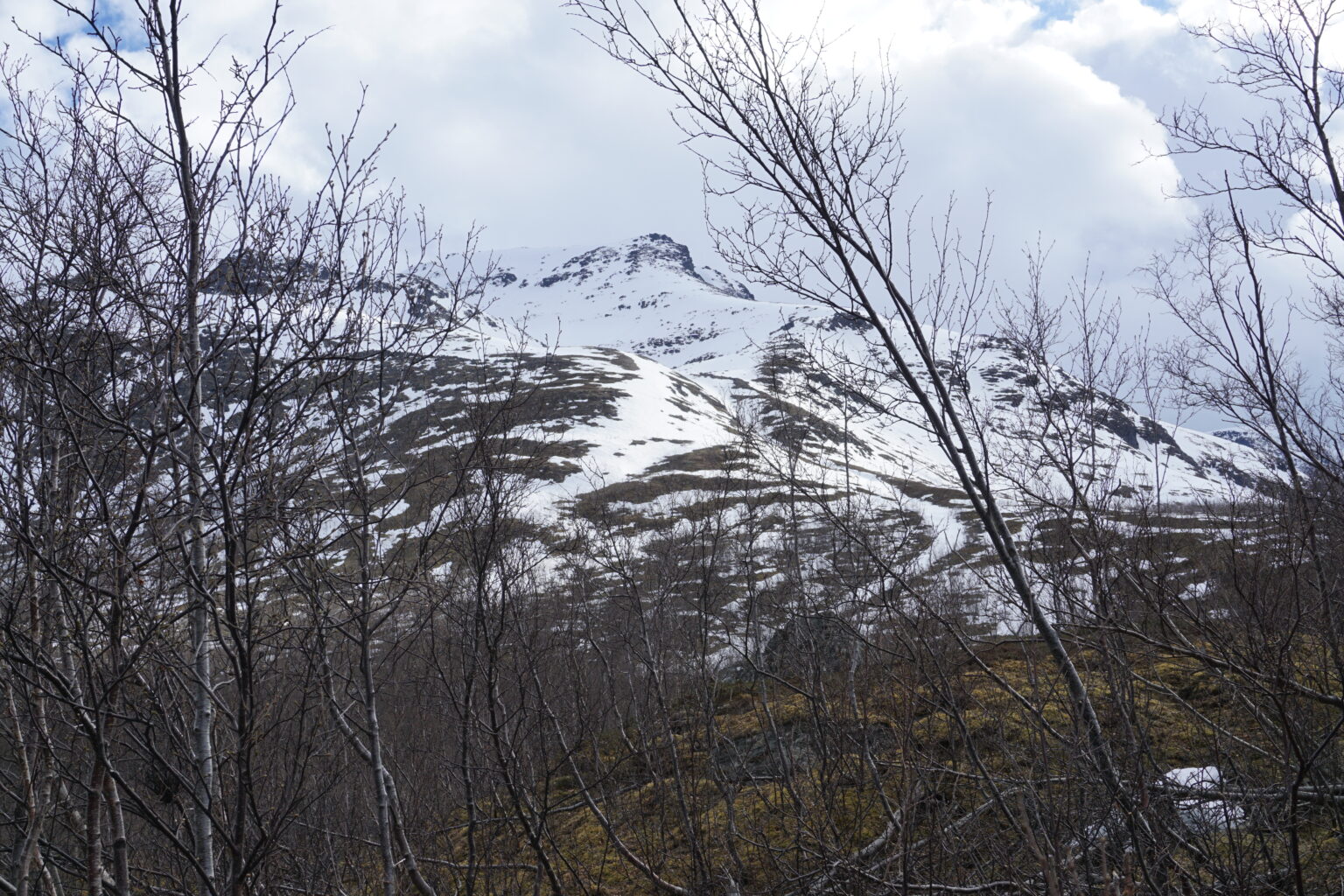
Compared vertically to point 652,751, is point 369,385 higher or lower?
higher

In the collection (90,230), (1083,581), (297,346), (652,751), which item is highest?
(90,230)

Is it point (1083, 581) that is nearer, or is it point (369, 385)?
point (369, 385)

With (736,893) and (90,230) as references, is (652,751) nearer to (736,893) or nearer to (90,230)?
(736,893)

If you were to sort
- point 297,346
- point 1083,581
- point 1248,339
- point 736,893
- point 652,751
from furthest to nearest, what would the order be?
point 652,751 → point 1083,581 → point 1248,339 → point 736,893 → point 297,346

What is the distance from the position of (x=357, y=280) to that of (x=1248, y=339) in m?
5.14

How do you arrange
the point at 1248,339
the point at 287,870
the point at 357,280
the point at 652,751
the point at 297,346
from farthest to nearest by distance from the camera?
the point at 652,751, the point at 287,870, the point at 1248,339, the point at 357,280, the point at 297,346

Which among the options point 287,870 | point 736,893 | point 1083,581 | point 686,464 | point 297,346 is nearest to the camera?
point 297,346

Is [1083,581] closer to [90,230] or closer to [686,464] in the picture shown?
[90,230]

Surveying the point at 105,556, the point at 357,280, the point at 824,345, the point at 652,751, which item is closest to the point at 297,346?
the point at 357,280

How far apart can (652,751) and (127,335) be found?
480 cm

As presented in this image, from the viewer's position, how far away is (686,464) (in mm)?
59250

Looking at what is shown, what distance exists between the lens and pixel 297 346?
3.37m

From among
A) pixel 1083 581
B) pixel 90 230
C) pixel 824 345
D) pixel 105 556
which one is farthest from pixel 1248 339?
pixel 90 230

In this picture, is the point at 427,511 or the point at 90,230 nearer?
the point at 90,230
